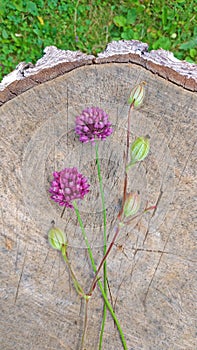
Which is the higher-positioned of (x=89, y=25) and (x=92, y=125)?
(x=89, y=25)

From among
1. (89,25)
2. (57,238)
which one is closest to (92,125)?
(57,238)

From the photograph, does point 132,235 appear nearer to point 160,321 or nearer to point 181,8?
point 160,321

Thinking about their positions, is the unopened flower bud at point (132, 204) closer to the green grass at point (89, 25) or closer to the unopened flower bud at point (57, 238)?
the unopened flower bud at point (57, 238)

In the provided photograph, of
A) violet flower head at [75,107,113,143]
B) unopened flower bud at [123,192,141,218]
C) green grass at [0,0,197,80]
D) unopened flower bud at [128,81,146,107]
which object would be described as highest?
green grass at [0,0,197,80]

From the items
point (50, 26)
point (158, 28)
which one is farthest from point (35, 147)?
point (158, 28)

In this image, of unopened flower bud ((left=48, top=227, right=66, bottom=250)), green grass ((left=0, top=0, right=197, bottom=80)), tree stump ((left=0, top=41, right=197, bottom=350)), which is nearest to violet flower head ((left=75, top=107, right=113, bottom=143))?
tree stump ((left=0, top=41, right=197, bottom=350))

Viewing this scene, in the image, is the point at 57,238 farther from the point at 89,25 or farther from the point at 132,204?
the point at 89,25

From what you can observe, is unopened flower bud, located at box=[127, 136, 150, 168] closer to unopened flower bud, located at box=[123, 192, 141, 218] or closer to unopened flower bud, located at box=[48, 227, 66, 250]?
unopened flower bud, located at box=[123, 192, 141, 218]
